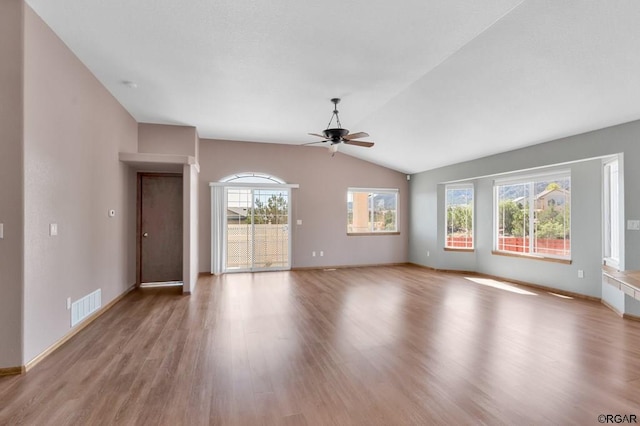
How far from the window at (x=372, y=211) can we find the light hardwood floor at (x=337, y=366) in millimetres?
3649

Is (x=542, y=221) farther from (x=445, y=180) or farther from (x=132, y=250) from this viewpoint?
(x=132, y=250)

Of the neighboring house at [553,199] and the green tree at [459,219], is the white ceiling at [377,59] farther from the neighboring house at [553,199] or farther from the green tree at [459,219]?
the green tree at [459,219]

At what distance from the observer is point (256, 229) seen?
24.3ft

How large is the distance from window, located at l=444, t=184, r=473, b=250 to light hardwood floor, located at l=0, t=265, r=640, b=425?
108 inches

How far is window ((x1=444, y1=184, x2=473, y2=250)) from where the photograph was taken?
7.35 m

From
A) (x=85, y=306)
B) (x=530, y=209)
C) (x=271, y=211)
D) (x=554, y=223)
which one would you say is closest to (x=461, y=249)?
(x=530, y=209)

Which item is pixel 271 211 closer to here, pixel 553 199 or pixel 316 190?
pixel 316 190

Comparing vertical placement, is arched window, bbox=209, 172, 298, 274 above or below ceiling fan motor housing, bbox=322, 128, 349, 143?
below

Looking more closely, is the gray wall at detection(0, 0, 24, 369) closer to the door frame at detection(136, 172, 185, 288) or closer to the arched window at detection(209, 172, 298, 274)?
the door frame at detection(136, 172, 185, 288)

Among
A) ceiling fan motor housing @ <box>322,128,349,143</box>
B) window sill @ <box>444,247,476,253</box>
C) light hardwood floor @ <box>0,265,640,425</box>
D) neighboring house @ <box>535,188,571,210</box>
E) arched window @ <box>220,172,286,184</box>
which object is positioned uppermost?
ceiling fan motor housing @ <box>322,128,349,143</box>

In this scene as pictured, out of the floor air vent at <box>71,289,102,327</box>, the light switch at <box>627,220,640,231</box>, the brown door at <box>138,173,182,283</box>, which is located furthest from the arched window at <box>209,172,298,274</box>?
the light switch at <box>627,220,640,231</box>

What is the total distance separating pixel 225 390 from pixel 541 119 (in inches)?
202

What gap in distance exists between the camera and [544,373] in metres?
2.59

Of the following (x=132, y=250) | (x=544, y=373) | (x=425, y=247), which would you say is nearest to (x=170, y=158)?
(x=132, y=250)
